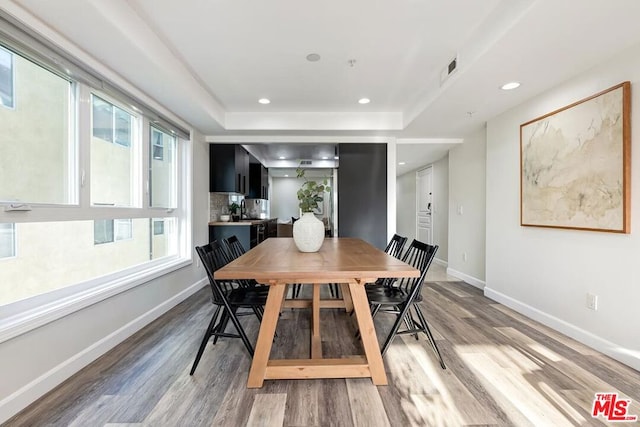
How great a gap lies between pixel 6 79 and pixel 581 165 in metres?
3.97

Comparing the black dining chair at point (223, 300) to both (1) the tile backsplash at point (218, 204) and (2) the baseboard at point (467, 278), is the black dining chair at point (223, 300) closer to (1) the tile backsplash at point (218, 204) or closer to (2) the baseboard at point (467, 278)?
(1) the tile backsplash at point (218, 204)

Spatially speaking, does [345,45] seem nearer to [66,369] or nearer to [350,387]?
[350,387]

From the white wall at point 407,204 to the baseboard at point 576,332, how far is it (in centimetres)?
378

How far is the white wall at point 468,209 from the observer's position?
393 cm

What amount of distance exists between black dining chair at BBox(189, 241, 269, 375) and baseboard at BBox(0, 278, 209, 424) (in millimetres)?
775

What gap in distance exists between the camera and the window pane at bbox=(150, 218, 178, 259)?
3.11m

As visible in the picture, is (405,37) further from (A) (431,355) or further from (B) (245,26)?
(A) (431,355)

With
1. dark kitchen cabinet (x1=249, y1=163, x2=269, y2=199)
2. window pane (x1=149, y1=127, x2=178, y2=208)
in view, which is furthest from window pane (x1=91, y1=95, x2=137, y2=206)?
dark kitchen cabinet (x1=249, y1=163, x2=269, y2=199)

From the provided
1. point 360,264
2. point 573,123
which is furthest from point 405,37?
point 360,264

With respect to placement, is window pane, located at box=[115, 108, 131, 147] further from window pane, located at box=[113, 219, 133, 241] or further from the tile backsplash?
the tile backsplash

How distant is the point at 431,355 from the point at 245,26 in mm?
2737

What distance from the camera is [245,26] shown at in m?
1.99

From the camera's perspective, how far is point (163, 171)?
10.7 ft

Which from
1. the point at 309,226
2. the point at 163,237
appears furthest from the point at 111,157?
the point at 309,226
